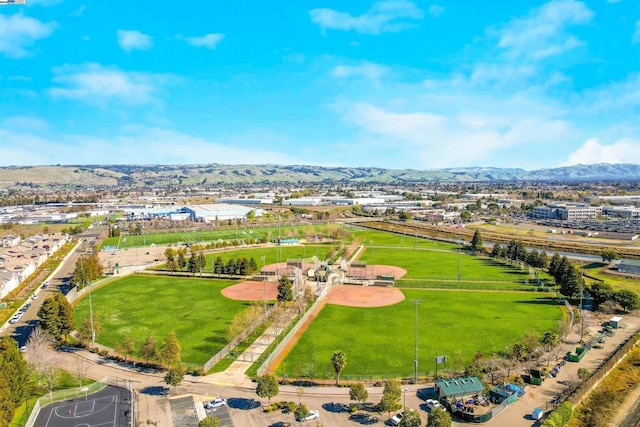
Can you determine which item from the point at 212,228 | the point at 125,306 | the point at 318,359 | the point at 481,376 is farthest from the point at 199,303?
the point at 212,228

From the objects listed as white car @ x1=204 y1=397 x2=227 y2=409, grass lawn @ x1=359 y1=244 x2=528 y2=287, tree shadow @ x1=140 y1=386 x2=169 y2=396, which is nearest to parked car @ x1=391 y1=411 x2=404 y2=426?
white car @ x1=204 y1=397 x2=227 y2=409

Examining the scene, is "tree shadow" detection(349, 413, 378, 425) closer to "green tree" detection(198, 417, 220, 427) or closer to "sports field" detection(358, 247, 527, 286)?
"green tree" detection(198, 417, 220, 427)

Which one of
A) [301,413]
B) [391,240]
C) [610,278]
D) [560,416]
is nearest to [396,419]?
[301,413]

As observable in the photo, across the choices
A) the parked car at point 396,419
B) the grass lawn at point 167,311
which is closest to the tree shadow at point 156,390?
the grass lawn at point 167,311

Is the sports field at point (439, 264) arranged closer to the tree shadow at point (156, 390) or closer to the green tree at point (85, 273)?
the tree shadow at point (156, 390)

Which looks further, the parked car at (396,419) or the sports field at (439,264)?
the sports field at (439,264)

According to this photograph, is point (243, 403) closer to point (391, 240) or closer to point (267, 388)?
point (267, 388)
